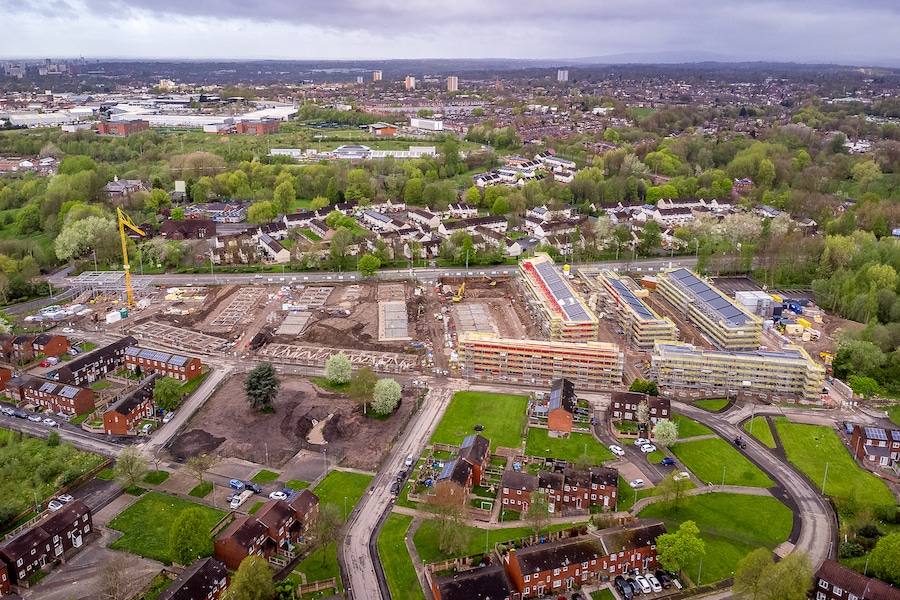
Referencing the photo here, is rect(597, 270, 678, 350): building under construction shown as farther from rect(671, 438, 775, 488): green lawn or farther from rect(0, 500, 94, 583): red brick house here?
rect(0, 500, 94, 583): red brick house

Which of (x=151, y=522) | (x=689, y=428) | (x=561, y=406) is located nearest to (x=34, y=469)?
(x=151, y=522)

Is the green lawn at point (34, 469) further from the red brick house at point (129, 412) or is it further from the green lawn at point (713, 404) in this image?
the green lawn at point (713, 404)

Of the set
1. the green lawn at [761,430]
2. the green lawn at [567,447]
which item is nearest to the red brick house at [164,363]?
the green lawn at [567,447]

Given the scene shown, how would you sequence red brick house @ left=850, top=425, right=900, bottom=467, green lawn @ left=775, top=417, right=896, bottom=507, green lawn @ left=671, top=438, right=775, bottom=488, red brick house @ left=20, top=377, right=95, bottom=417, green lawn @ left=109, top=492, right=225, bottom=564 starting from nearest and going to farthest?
green lawn @ left=109, top=492, right=225, bottom=564, green lawn @ left=775, top=417, right=896, bottom=507, green lawn @ left=671, top=438, right=775, bottom=488, red brick house @ left=850, top=425, right=900, bottom=467, red brick house @ left=20, top=377, right=95, bottom=417

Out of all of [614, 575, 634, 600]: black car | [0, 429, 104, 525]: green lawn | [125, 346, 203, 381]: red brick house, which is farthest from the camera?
[125, 346, 203, 381]: red brick house

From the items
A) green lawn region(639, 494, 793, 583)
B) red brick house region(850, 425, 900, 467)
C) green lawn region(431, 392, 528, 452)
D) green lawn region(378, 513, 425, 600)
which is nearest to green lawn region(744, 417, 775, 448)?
red brick house region(850, 425, 900, 467)

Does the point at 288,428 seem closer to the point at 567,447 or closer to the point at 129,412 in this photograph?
the point at 129,412
